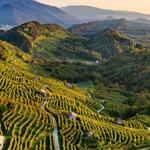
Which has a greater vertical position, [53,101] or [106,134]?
[106,134]

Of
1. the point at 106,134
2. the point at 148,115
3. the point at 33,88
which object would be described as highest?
the point at 106,134

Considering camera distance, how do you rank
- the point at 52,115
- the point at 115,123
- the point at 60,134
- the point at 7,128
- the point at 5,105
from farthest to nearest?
the point at 115,123 → the point at 52,115 → the point at 5,105 → the point at 60,134 → the point at 7,128

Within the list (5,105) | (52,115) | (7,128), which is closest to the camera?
(7,128)

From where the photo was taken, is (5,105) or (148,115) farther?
(148,115)

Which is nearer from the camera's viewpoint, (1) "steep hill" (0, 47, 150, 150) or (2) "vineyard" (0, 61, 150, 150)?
(2) "vineyard" (0, 61, 150, 150)

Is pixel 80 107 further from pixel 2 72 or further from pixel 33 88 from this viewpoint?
pixel 2 72

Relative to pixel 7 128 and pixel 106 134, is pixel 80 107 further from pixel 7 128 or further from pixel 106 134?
pixel 7 128

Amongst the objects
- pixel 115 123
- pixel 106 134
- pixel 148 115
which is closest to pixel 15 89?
pixel 115 123

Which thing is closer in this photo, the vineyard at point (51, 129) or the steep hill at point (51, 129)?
the vineyard at point (51, 129)

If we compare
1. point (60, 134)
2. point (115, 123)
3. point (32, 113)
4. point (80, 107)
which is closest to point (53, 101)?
point (80, 107)
